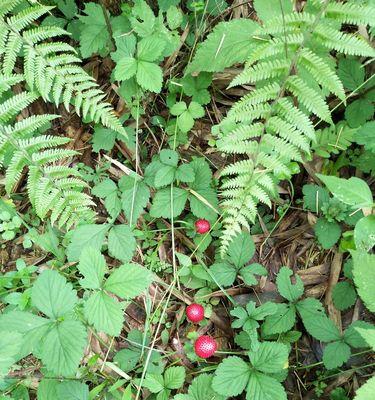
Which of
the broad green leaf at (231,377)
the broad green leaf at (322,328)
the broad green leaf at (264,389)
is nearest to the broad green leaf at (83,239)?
the broad green leaf at (231,377)

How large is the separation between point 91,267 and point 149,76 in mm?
1185

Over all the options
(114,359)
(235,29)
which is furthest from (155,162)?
(114,359)

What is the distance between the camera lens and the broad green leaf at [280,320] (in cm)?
235

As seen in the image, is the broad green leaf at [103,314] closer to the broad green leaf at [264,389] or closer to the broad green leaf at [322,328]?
the broad green leaf at [264,389]

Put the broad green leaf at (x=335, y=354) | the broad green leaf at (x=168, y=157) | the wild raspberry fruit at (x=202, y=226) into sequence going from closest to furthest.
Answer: the broad green leaf at (x=335, y=354) → the wild raspberry fruit at (x=202, y=226) → the broad green leaf at (x=168, y=157)

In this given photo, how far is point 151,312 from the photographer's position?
262cm

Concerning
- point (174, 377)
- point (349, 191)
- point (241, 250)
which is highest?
point (349, 191)

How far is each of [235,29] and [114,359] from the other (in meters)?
2.01

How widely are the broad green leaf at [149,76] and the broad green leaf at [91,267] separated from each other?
1048mm

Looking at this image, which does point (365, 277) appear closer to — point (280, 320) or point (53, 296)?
point (280, 320)


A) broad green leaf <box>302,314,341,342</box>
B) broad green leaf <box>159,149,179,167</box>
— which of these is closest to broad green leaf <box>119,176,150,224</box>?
broad green leaf <box>159,149,179,167</box>

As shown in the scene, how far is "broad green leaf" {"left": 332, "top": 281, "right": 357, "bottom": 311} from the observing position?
2418mm

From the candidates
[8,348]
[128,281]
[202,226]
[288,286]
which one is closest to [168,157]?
[202,226]

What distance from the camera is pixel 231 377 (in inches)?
87.1
